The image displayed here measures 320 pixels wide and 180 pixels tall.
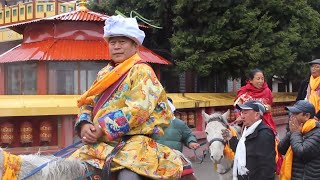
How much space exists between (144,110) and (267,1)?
12.6 meters

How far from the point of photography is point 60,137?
8.05 meters

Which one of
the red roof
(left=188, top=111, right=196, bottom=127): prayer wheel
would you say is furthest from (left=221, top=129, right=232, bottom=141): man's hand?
the red roof

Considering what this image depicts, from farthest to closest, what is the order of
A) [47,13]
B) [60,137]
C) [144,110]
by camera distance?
[47,13]
[60,137]
[144,110]

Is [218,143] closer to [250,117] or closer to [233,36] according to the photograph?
[250,117]

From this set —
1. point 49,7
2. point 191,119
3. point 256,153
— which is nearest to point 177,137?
point 256,153

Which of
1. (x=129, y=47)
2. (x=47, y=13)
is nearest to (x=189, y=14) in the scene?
(x=47, y=13)

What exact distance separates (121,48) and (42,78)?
11558 millimetres

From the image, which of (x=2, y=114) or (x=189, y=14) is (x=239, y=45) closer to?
(x=189, y=14)

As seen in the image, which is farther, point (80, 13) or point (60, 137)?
point (80, 13)

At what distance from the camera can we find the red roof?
44.8 ft

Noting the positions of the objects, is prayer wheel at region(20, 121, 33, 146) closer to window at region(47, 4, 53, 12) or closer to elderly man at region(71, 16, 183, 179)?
elderly man at region(71, 16, 183, 179)

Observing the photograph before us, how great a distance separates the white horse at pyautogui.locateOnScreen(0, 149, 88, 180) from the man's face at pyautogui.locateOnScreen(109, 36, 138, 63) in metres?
0.75

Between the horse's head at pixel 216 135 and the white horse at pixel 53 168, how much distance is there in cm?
291

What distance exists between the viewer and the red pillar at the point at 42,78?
14125 millimetres
